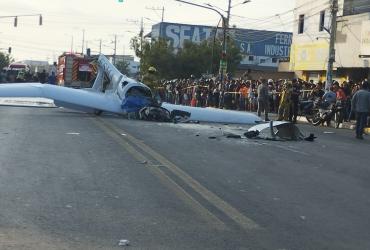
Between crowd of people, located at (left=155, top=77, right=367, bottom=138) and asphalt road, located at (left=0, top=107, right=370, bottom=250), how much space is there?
29.2ft

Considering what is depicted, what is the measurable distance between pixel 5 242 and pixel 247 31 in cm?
8761

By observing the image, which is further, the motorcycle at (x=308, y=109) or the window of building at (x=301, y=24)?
the window of building at (x=301, y=24)

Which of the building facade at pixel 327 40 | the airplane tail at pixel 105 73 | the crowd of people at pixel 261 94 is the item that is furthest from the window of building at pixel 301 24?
the airplane tail at pixel 105 73

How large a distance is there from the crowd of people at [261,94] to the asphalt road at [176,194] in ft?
29.2

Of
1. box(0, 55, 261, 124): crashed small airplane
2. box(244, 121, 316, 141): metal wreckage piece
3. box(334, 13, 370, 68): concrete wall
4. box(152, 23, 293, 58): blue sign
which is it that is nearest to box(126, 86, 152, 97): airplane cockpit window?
box(0, 55, 261, 124): crashed small airplane

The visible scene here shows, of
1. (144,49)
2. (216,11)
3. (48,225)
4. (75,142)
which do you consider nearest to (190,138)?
(75,142)

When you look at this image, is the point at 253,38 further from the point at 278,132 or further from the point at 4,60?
the point at 278,132

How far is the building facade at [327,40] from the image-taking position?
36250mm

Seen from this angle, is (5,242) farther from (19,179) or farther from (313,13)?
(313,13)

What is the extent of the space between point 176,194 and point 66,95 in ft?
47.3

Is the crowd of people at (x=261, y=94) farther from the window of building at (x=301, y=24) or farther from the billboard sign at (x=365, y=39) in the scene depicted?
the window of building at (x=301, y=24)

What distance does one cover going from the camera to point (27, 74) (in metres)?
55.6

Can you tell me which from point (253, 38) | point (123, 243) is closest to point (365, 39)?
point (123, 243)

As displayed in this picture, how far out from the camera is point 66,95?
857 inches
